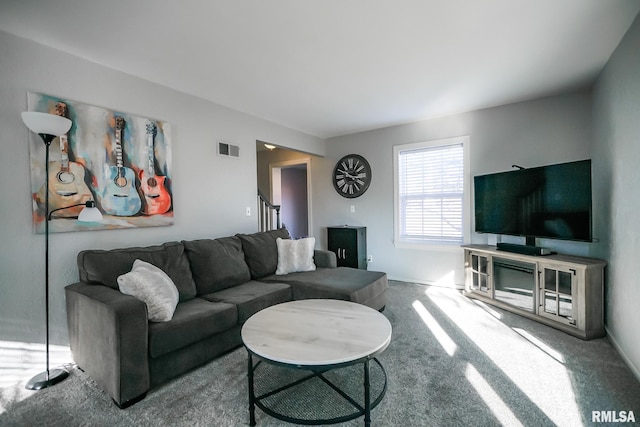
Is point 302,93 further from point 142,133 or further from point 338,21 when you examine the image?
point 142,133

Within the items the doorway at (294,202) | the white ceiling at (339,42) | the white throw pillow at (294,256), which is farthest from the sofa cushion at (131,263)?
the doorway at (294,202)

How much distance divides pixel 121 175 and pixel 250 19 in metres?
1.74

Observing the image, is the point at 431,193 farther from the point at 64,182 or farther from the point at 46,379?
the point at 46,379

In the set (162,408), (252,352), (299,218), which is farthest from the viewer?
(299,218)

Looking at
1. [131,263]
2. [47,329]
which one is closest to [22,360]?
[47,329]

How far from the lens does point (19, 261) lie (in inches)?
81.1

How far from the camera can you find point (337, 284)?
2.85 m

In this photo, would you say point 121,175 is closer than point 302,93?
Yes

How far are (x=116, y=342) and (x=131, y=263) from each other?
77cm

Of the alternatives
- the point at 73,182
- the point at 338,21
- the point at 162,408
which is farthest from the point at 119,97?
the point at 162,408

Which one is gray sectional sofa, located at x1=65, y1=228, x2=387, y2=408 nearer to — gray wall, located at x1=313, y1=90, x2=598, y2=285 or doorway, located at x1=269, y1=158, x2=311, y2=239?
gray wall, located at x1=313, y1=90, x2=598, y2=285

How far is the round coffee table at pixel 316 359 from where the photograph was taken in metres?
1.46

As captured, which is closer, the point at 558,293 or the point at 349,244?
the point at 558,293

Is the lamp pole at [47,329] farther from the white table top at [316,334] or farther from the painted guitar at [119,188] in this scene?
the white table top at [316,334]
